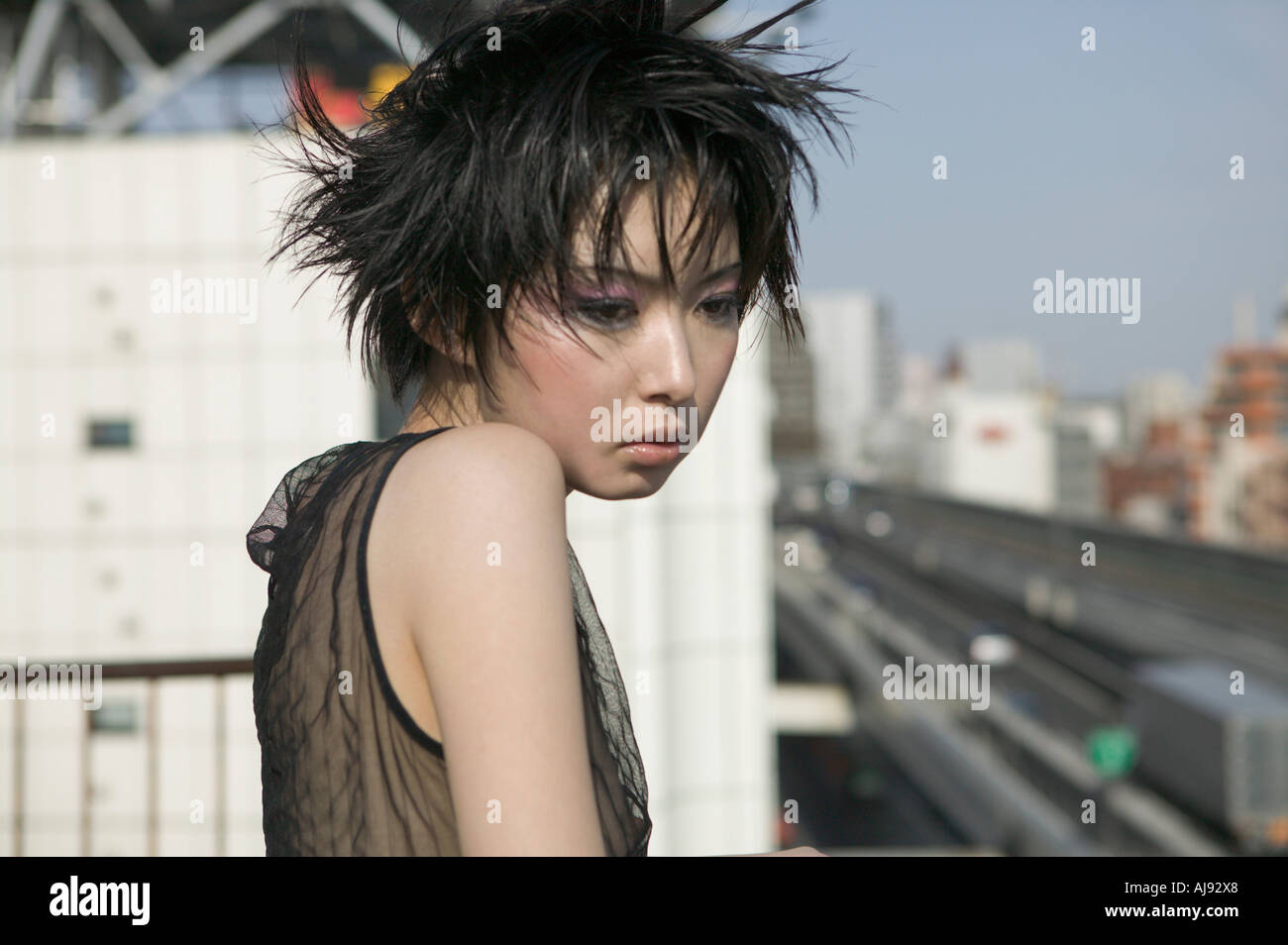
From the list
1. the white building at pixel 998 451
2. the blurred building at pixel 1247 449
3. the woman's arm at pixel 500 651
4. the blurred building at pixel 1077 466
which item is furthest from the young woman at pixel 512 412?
the blurred building at pixel 1077 466

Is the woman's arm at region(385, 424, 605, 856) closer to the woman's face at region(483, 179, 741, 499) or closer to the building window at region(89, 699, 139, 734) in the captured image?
the woman's face at region(483, 179, 741, 499)

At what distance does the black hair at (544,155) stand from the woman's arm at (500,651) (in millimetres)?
210

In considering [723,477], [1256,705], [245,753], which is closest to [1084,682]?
[1256,705]

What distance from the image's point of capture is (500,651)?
82cm

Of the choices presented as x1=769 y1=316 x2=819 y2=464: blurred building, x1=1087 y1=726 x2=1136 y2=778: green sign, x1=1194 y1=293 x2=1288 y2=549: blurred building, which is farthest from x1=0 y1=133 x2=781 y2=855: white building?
x1=769 y1=316 x2=819 y2=464: blurred building

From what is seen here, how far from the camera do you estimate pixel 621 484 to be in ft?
3.41

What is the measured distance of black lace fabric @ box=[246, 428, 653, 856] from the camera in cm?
92

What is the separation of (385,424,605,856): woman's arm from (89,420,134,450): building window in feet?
38.6

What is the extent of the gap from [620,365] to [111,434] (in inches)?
468

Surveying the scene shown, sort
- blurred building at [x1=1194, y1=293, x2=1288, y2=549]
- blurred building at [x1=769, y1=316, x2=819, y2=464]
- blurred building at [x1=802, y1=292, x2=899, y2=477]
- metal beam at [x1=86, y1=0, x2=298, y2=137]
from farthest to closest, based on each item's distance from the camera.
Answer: blurred building at [x1=802, y1=292, x2=899, y2=477] → blurred building at [x1=769, y1=316, x2=819, y2=464] → blurred building at [x1=1194, y1=293, x2=1288, y2=549] → metal beam at [x1=86, y1=0, x2=298, y2=137]

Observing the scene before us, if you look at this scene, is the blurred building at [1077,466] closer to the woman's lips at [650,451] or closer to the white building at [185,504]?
the white building at [185,504]
